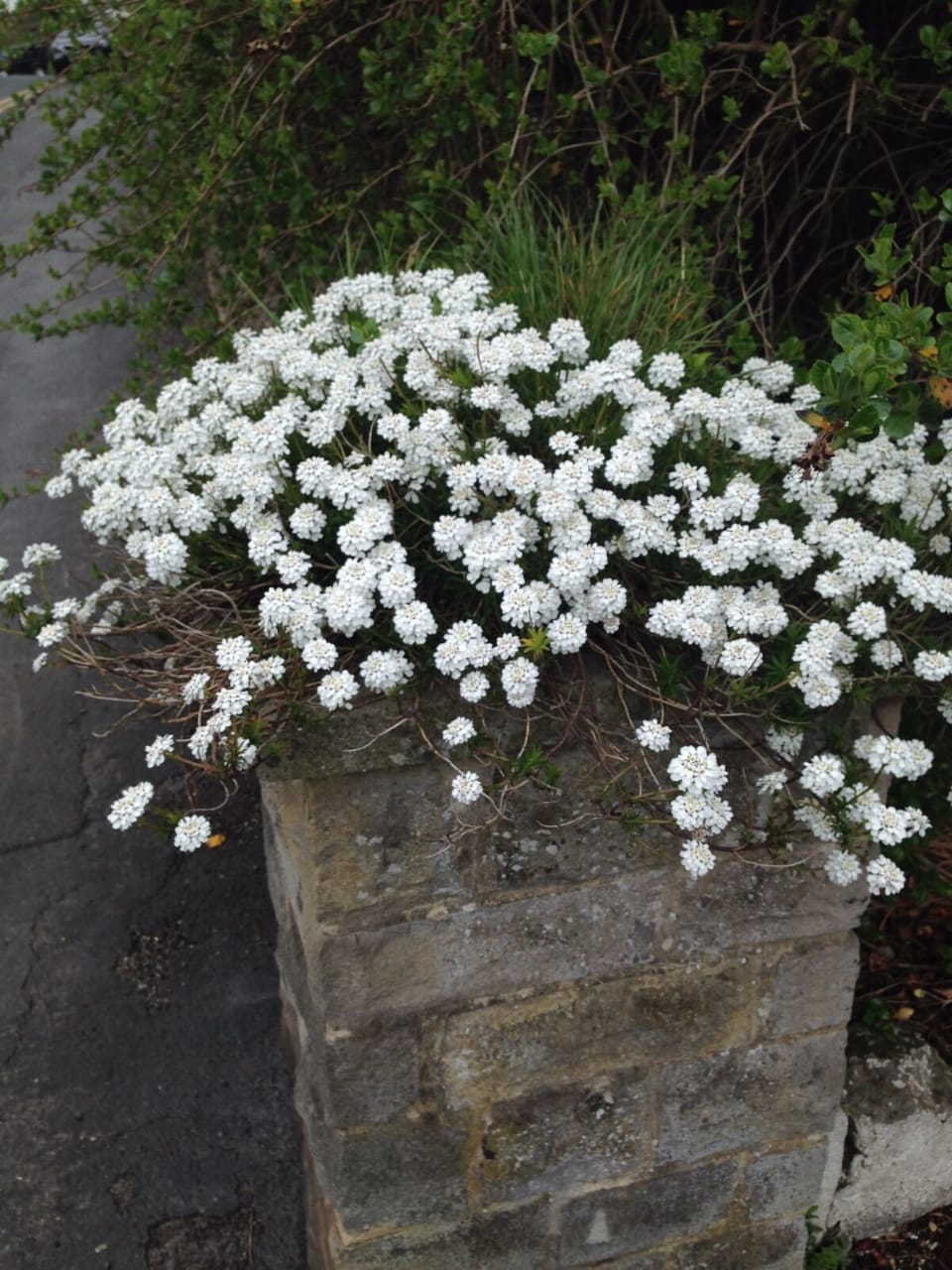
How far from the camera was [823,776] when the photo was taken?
1823 millimetres

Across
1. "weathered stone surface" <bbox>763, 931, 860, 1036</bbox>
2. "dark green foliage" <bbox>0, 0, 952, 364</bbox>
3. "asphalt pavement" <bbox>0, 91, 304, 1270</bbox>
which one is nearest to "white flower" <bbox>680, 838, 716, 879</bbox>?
"weathered stone surface" <bbox>763, 931, 860, 1036</bbox>

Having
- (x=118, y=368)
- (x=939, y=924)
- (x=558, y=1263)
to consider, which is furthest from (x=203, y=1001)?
(x=118, y=368)

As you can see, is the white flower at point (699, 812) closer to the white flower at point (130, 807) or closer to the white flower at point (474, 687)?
the white flower at point (474, 687)

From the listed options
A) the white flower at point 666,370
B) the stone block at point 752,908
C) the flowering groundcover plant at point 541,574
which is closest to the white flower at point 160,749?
the flowering groundcover plant at point 541,574

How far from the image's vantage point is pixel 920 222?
300 centimetres

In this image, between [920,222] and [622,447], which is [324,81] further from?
[622,447]

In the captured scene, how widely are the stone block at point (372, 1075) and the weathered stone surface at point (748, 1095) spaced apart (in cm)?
49

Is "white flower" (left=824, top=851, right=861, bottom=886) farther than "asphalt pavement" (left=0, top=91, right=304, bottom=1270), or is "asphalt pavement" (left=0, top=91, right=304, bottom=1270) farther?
"asphalt pavement" (left=0, top=91, right=304, bottom=1270)

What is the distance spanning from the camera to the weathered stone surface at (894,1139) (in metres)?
2.55

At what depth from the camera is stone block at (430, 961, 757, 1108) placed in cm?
212

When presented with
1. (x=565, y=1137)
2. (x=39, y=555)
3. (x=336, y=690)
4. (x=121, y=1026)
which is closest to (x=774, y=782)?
(x=336, y=690)

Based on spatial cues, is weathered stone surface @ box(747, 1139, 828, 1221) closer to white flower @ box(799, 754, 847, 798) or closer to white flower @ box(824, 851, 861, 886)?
white flower @ box(824, 851, 861, 886)

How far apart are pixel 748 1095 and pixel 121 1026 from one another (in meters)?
1.72

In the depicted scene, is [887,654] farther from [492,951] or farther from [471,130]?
[471,130]
